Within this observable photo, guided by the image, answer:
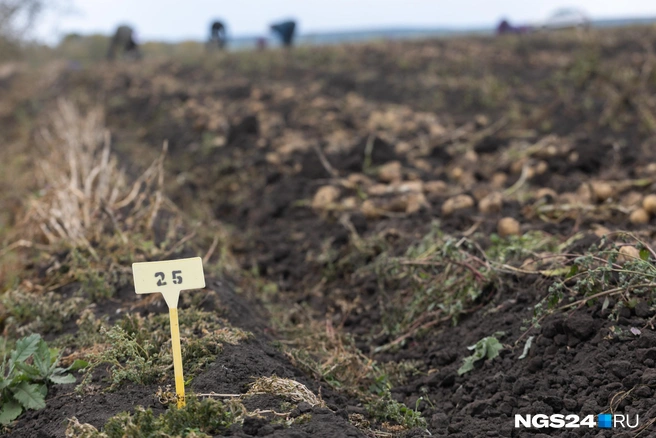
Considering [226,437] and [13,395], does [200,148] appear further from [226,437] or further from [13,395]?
[226,437]

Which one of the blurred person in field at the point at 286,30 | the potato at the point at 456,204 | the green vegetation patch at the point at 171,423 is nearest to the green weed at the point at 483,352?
the green vegetation patch at the point at 171,423

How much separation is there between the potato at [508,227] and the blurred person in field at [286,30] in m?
9.07

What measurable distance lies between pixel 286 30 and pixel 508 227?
373 inches

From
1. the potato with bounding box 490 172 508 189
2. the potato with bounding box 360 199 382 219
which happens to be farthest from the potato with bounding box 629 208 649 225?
the potato with bounding box 360 199 382 219

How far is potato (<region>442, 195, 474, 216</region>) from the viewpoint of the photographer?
13.0 feet

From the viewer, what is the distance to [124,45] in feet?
48.1

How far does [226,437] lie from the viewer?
1839 mm

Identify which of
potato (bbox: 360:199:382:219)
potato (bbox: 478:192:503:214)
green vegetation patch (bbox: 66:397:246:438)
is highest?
potato (bbox: 478:192:503:214)

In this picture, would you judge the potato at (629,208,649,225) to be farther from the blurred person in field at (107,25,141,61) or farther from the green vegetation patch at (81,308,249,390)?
the blurred person in field at (107,25,141,61)

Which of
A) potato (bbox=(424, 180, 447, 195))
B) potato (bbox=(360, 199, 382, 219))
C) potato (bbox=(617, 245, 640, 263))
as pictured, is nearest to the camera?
potato (bbox=(617, 245, 640, 263))

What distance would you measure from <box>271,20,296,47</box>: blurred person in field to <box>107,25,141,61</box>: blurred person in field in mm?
3560

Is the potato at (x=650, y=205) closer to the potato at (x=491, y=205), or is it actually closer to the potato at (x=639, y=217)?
the potato at (x=639, y=217)

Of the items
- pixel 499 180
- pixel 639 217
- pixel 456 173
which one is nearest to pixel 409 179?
pixel 456 173

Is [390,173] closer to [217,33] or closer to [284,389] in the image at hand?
[284,389]
